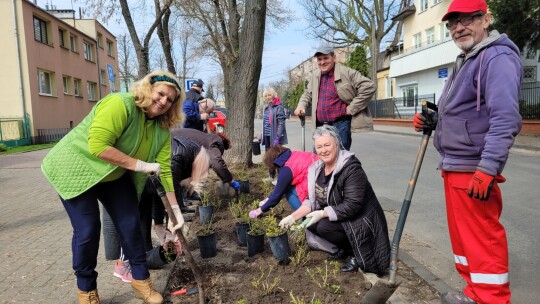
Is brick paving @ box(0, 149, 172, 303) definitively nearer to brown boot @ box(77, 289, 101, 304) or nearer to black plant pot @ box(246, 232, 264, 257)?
brown boot @ box(77, 289, 101, 304)

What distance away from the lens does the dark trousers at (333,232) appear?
3271 millimetres

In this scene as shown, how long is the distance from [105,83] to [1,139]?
47.0ft

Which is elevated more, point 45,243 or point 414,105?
point 414,105

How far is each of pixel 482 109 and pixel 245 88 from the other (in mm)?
6148

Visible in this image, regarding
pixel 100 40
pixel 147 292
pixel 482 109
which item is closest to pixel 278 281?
pixel 147 292

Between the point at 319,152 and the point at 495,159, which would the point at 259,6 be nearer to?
the point at 319,152

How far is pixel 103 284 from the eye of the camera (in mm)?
3336

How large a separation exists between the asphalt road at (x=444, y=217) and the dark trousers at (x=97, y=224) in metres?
2.42

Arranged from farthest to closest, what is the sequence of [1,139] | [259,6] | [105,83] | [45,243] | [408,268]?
[105,83] < [1,139] < [259,6] < [45,243] < [408,268]

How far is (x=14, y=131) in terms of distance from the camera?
1806 cm

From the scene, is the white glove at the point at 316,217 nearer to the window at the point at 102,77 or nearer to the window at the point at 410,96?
the window at the point at 410,96

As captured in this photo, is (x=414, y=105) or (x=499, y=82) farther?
(x=414, y=105)

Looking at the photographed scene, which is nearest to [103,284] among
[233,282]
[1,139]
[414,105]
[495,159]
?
[233,282]

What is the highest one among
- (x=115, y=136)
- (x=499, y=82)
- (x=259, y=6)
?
(x=259, y=6)
